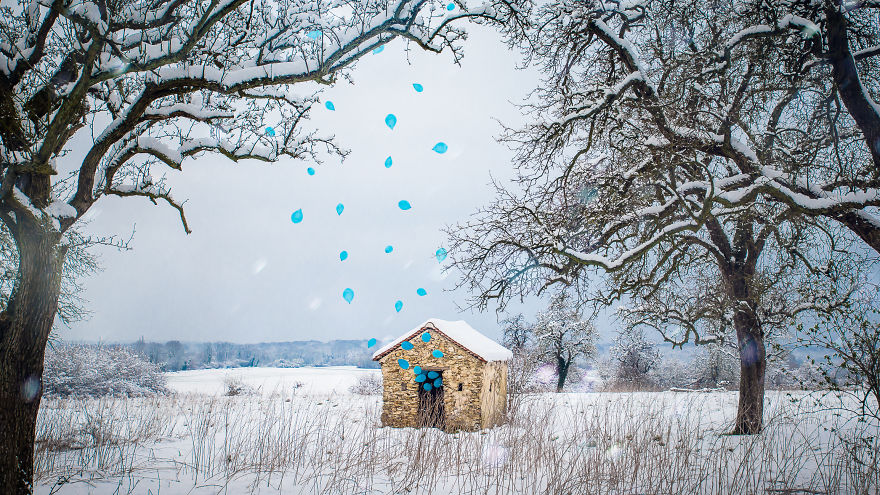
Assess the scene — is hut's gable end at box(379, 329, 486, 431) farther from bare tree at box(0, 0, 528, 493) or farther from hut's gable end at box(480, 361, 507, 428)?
bare tree at box(0, 0, 528, 493)

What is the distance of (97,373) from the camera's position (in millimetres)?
25453

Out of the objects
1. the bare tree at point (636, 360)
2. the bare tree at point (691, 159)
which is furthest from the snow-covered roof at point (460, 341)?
the bare tree at point (636, 360)

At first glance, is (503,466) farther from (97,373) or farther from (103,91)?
(97,373)

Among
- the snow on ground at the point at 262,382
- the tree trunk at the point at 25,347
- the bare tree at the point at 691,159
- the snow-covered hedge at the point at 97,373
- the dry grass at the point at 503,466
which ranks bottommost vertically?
the snow on ground at the point at 262,382

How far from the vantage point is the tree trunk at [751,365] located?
8.96 meters

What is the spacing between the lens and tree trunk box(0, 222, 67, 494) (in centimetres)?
399

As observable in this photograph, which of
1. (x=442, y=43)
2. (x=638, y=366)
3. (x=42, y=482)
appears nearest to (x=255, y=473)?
(x=42, y=482)

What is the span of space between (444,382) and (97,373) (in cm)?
2376

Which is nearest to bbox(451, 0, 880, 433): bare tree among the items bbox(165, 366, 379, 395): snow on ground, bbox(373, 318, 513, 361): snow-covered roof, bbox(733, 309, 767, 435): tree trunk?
bbox(733, 309, 767, 435): tree trunk

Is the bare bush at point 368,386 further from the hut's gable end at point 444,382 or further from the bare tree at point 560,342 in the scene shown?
the hut's gable end at point 444,382

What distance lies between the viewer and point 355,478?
4.62 m

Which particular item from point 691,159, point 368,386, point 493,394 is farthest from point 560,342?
point 691,159

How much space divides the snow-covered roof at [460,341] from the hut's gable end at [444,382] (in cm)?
15

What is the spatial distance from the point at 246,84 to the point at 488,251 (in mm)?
4269
